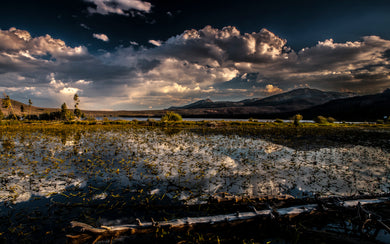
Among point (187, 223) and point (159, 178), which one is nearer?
point (187, 223)

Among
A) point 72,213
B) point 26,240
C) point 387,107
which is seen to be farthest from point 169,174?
point 387,107

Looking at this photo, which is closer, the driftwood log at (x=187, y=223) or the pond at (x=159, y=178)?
the driftwood log at (x=187, y=223)

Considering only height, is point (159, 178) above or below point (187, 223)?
below

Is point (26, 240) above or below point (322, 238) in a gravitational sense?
above

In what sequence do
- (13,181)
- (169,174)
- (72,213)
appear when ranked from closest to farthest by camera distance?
(72,213), (13,181), (169,174)

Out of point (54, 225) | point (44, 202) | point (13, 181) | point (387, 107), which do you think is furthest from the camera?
point (387, 107)

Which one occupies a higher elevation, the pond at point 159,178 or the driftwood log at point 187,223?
the driftwood log at point 187,223

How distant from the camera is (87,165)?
39.1 ft

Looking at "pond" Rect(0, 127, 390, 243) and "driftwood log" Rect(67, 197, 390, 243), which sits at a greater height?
"driftwood log" Rect(67, 197, 390, 243)

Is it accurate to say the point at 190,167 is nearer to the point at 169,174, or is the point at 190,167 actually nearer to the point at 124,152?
the point at 169,174

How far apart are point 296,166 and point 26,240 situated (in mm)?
14750

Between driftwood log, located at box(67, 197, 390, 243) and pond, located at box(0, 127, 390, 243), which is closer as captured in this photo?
driftwood log, located at box(67, 197, 390, 243)

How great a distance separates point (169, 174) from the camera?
1055cm

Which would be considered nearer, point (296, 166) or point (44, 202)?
point (44, 202)
